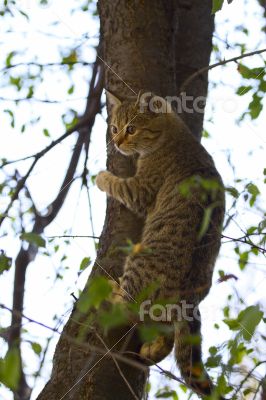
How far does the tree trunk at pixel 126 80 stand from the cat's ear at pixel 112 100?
0.05 metres

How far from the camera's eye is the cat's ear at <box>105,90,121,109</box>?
16.0 feet

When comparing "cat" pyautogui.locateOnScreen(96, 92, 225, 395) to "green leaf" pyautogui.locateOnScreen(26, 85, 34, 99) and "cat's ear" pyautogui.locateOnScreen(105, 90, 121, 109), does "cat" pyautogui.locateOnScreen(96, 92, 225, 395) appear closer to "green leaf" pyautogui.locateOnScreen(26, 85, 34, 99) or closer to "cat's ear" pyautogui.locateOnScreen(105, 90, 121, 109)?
"cat's ear" pyautogui.locateOnScreen(105, 90, 121, 109)

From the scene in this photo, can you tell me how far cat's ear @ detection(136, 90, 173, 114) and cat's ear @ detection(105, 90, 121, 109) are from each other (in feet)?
0.53

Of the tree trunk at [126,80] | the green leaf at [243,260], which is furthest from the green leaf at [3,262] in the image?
the green leaf at [243,260]

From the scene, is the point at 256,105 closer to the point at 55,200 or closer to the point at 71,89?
the point at 55,200

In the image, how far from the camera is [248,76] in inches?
154

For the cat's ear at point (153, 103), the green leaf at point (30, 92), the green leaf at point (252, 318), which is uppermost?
the green leaf at point (30, 92)

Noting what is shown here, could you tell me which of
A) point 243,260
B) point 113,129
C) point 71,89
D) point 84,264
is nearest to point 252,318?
point 243,260

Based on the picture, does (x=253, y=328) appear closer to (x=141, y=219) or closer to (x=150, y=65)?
(x=141, y=219)

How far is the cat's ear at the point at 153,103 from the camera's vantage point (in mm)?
4668

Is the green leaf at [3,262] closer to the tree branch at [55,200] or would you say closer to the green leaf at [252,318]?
the tree branch at [55,200]

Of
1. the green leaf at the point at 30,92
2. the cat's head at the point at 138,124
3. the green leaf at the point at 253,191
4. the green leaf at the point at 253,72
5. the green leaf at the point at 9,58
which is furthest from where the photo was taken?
the green leaf at the point at 30,92

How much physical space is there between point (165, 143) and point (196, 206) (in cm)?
119

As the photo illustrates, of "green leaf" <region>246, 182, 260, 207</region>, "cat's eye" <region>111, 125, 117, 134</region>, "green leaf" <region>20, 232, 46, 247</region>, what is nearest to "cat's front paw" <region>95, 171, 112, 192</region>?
"cat's eye" <region>111, 125, 117, 134</region>
